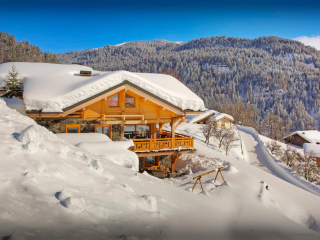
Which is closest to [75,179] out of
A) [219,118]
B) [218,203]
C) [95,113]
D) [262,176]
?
[218,203]

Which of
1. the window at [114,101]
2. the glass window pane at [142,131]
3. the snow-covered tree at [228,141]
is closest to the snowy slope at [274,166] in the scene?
the snow-covered tree at [228,141]

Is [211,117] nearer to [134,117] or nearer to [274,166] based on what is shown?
[274,166]

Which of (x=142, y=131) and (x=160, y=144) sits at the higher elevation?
(x=142, y=131)

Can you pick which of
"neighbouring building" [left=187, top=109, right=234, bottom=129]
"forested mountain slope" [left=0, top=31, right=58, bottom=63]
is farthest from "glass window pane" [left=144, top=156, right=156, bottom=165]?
"forested mountain slope" [left=0, top=31, right=58, bottom=63]

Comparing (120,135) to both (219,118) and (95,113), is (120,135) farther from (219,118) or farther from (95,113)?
(219,118)

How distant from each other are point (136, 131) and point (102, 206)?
12.7 meters

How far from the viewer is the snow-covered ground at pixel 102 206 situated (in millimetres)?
→ 3041

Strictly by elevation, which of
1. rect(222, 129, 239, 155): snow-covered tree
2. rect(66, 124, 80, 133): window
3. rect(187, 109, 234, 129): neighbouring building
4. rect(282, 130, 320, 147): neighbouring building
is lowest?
rect(282, 130, 320, 147): neighbouring building

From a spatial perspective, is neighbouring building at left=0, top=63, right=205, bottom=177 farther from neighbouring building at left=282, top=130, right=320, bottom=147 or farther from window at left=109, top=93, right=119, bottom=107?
neighbouring building at left=282, top=130, right=320, bottom=147

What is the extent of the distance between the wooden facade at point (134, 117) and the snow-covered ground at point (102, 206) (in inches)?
287

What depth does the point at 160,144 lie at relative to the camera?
14.7 m

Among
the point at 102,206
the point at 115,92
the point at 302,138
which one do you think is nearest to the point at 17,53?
the point at 115,92

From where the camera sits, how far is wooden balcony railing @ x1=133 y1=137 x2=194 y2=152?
1399 cm

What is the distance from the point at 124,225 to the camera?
338 centimetres
